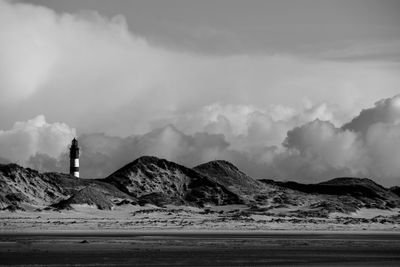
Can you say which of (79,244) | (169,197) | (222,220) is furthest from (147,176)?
(79,244)

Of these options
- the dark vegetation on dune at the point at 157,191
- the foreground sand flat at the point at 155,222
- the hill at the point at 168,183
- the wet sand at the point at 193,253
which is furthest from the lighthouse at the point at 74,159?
the wet sand at the point at 193,253

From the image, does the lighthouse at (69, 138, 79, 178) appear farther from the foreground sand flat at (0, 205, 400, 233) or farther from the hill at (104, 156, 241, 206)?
the foreground sand flat at (0, 205, 400, 233)

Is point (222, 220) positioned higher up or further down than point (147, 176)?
further down

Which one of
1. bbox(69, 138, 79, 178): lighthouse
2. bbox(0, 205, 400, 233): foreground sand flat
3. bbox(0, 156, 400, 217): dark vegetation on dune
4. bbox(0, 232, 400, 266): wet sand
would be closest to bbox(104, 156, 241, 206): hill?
bbox(0, 156, 400, 217): dark vegetation on dune

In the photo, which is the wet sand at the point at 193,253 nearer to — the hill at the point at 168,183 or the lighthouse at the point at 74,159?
the hill at the point at 168,183

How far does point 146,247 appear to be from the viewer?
6253cm

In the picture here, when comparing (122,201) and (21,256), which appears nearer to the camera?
(21,256)

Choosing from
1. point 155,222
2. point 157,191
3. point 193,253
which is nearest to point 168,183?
point 157,191

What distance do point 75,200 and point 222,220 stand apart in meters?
30.5

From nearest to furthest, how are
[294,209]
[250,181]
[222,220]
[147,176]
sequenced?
[222,220] → [294,209] → [147,176] → [250,181]

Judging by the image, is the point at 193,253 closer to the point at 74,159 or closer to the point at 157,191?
the point at 157,191

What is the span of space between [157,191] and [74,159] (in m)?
20.8

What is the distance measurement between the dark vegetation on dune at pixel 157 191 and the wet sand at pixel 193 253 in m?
64.4

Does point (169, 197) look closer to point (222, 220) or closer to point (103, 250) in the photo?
point (222, 220)
